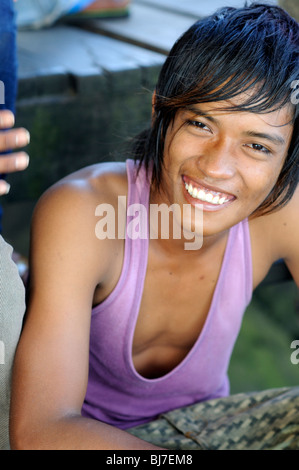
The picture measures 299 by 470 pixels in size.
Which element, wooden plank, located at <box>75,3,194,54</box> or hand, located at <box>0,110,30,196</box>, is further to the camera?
wooden plank, located at <box>75,3,194,54</box>

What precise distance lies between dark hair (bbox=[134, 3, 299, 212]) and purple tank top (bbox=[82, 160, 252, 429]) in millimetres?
235

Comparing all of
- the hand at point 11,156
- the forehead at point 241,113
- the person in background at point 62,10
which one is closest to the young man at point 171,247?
the forehead at point 241,113

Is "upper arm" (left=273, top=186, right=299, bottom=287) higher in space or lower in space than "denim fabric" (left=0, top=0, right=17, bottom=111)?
lower

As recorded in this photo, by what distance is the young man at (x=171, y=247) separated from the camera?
1218 millimetres

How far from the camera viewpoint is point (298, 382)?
2422mm

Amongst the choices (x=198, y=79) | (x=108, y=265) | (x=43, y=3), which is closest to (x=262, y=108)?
(x=198, y=79)

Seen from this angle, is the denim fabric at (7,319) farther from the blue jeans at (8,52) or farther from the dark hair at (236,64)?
the blue jeans at (8,52)

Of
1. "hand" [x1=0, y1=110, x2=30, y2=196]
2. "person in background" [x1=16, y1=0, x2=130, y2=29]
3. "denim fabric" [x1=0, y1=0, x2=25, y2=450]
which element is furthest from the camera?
"person in background" [x1=16, y1=0, x2=130, y2=29]

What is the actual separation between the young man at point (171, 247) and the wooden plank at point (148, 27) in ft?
4.70

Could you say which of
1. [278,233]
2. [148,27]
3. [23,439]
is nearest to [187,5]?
[148,27]

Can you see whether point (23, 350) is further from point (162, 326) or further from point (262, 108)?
point (262, 108)

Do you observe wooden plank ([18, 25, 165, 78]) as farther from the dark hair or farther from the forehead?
the forehead

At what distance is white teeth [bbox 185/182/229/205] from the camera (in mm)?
1320

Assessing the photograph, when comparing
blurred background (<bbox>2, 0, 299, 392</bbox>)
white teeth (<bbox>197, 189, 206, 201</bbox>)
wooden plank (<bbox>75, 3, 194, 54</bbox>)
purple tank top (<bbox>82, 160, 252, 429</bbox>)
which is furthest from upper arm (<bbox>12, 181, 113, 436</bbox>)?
wooden plank (<bbox>75, 3, 194, 54</bbox>)
